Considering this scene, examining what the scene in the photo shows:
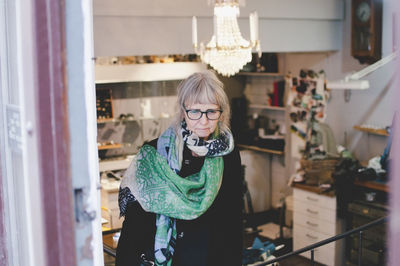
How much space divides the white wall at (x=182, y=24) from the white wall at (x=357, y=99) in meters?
0.39

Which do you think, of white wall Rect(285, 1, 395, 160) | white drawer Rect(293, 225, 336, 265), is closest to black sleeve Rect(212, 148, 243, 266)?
white drawer Rect(293, 225, 336, 265)

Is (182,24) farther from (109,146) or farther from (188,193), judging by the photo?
(188,193)

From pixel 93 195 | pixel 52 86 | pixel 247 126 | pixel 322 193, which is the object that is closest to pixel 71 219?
pixel 93 195

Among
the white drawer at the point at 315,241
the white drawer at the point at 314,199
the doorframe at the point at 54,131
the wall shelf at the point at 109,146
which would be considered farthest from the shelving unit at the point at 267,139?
the doorframe at the point at 54,131

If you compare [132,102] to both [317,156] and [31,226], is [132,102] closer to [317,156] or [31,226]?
[317,156]

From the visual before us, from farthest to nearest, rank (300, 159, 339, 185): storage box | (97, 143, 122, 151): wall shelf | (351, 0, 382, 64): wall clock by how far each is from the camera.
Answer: (97, 143, 122, 151): wall shelf
(300, 159, 339, 185): storage box
(351, 0, 382, 64): wall clock

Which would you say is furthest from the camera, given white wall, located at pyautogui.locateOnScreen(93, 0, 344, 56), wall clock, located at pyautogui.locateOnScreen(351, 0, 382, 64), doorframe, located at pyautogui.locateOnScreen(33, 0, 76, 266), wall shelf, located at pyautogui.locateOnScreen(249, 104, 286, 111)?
wall shelf, located at pyautogui.locateOnScreen(249, 104, 286, 111)

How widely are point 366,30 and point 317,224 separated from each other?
2172 mm

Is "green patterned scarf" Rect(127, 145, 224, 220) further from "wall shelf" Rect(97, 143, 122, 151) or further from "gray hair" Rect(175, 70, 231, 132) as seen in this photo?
"wall shelf" Rect(97, 143, 122, 151)

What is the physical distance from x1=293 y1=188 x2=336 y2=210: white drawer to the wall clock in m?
1.57

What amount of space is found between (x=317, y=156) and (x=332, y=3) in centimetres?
174

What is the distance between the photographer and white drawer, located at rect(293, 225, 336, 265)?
18.4 ft

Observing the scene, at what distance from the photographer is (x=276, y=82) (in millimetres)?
7402

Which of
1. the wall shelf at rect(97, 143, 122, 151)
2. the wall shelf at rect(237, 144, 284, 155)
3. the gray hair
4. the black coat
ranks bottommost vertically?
the wall shelf at rect(237, 144, 284, 155)
